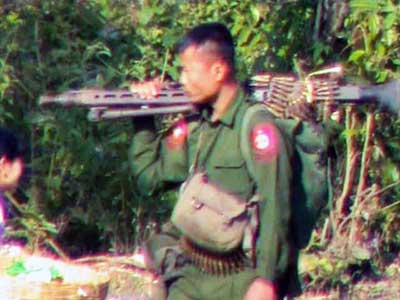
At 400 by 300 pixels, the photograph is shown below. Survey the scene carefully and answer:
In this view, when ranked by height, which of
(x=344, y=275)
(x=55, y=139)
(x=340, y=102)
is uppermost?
(x=340, y=102)

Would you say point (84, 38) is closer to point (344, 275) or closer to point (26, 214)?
point (26, 214)

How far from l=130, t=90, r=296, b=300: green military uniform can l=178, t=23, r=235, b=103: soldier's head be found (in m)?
0.10

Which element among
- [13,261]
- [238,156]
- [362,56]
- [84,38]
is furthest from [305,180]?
[84,38]

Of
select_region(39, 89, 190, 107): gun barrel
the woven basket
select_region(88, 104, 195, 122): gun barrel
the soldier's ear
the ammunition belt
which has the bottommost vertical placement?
the woven basket

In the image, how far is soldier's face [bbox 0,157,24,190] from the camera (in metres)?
6.84

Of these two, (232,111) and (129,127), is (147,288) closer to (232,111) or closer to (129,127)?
(129,127)

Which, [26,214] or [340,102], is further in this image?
[26,214]

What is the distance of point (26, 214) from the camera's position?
10.4 metres

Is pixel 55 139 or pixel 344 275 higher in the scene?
pixel 55 139

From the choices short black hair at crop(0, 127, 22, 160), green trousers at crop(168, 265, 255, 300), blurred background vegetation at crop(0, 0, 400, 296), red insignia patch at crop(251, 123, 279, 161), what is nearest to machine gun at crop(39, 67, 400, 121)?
red insignia patch at crop(251, 123, 279, 161)

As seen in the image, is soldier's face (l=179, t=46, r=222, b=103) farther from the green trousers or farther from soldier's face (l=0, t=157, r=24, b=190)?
soldier's face (l=0, t=157, r=24, b=190)

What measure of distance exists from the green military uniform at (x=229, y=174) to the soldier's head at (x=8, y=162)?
517 mm

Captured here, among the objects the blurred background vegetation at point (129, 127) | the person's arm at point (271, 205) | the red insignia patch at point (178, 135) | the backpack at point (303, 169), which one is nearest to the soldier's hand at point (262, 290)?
the person's arm at point (271, 205)

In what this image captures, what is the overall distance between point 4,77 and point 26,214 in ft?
3.04
